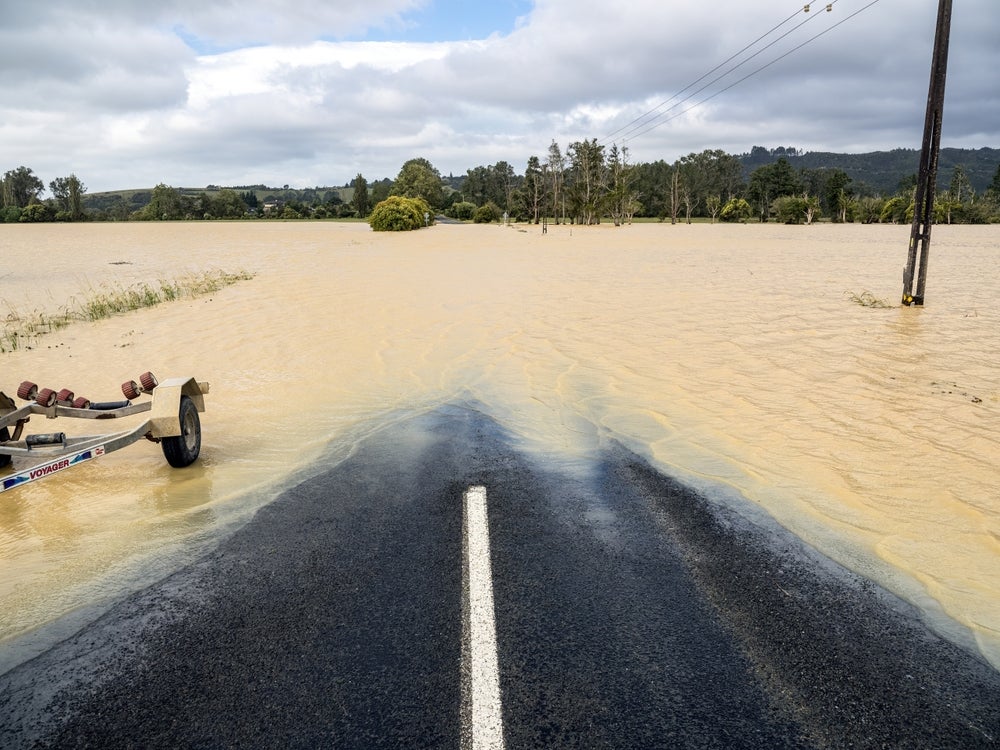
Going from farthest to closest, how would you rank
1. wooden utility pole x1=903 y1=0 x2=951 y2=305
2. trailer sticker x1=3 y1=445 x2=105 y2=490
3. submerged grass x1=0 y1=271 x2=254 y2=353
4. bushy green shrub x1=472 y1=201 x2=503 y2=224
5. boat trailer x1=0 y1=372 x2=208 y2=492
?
bushy green shrub x1=472 y1=201 x2=503 y2=224 < wooden utility pole x1=903 y1=0 x2=951 y2=305 < submerged grass x1=0 y1=271 x2=254 y2=353 < boat trailer x1=0 y1=372 x2=208 y2=492 < trailer sticker x1=3 y1=445 x2=105 y2=490

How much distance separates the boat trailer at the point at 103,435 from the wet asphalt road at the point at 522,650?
4.90 ft

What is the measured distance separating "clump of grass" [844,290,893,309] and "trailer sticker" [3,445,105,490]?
1530 cm

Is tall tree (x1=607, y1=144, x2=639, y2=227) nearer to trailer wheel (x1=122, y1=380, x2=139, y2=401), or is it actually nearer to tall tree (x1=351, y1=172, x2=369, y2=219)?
tall tree (x1=351, y1=172, x2=369, y2=219)

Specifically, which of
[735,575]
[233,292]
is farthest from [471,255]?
[735,575]

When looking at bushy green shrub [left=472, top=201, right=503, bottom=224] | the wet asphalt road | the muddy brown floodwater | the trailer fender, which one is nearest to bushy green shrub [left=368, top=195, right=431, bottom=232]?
bushy green shrub [left=472, top=201, right=503, bottom=224]

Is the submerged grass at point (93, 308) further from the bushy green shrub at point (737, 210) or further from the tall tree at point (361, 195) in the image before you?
the tall tree at point (361, 195)

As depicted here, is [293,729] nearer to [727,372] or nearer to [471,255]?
[727,372]

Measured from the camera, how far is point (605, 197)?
77.9 meters

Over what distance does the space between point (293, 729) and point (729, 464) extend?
445 centimetres

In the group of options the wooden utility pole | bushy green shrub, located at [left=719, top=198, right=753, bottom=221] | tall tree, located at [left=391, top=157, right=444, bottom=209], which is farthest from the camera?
tall tree, located at [left=391, top=157, right=444, bottom=209]

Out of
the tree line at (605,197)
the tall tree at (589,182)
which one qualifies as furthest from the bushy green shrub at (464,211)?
Answer: the tall tree at (589,182)

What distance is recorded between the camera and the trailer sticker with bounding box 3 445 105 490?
14.2ft

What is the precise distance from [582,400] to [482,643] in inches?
201

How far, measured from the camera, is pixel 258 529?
15.2ft
